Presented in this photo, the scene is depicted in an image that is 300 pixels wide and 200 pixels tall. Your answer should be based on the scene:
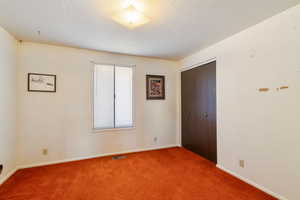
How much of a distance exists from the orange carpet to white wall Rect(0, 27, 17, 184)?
340 mm

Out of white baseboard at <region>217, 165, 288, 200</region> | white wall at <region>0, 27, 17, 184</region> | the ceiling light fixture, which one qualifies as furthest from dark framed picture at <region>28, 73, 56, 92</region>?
white baseboard at <region>217, 165, 288, 200</region>

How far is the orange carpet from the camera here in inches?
75.9

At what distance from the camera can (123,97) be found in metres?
3.61

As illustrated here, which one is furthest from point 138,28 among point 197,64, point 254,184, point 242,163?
point 254,184

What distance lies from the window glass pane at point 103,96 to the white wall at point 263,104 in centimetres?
246

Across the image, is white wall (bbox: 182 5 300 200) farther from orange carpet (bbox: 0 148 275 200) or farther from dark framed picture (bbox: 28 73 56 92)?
dark framed picture (bbox: 28 73 56 92)

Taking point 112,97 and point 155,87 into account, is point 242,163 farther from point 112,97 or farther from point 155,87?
point 112,97

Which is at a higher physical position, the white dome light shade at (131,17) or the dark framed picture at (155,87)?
the white dome light shade at (131,17)

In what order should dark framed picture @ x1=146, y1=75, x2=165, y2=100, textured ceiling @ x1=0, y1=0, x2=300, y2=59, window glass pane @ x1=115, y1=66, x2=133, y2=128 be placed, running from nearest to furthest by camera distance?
1. textured ceiling @ x1=0, y1=0, x2=300, y2=59
2. window glass pane @ x1=115, y1=66, x2=133, y2=128
3. dark framed picture @ x1=146, y1=75, x2=165, y2=100

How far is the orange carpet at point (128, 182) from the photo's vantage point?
1928mm

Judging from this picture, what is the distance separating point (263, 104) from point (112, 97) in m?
3.00

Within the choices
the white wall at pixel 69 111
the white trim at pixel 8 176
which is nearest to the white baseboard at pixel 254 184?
the white wall at pixel 69 111

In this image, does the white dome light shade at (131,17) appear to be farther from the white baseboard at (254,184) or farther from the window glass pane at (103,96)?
the white baseboard at (254,184)

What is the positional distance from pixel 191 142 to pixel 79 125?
273cm
